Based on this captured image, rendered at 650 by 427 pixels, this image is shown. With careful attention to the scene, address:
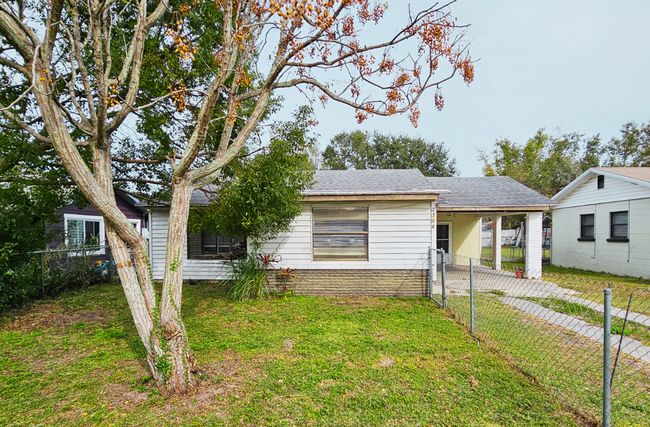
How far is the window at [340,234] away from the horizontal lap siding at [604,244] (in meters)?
9.02

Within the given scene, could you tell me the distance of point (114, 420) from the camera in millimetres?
2646

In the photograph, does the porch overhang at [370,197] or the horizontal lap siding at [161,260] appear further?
the horizontal lap siding at [161,260]

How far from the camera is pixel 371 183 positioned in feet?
27.3

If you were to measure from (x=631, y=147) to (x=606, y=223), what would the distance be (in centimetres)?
2273

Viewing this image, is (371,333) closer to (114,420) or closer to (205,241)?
(114,420)

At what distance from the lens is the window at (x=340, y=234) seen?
7.44m

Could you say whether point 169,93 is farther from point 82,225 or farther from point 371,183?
point 82,225

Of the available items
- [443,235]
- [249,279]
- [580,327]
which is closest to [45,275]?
[249,279]

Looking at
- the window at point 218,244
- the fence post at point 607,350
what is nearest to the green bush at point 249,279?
the window at point 218,244

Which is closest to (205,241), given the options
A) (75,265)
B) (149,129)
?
(75,265)

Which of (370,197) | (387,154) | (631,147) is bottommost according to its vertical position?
(370,197)

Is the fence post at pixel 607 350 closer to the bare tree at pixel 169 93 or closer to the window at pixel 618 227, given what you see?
the bare tree at pixel 169 93

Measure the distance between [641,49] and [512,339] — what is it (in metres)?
13.3

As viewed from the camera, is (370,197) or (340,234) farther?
(340,234)
